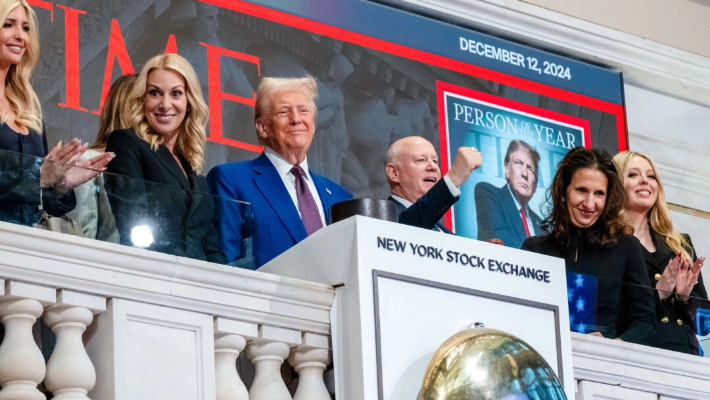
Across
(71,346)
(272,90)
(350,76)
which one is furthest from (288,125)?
(350,76)

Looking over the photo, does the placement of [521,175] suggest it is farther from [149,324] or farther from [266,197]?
[149,324]

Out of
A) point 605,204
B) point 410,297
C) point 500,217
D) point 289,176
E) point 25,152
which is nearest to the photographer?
point 410,297

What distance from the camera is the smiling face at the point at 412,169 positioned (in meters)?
4.14

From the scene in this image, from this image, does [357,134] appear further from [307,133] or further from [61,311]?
[61,311]

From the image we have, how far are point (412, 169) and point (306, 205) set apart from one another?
671 millimetres

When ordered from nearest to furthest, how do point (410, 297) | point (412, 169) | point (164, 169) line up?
point (410, 297), point (164, 169), point (412, 169)

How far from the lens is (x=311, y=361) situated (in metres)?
2.69

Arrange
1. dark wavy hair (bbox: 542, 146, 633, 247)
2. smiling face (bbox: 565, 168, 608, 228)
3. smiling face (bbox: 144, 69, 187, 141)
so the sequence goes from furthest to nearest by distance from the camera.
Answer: smiling face (bbox: 565, 168, 608, 228), dark wavy hair (bbox: 542, 146, 633, 247), smiling face (bbox: 144, 69, 187, 141)

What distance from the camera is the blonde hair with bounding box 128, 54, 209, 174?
341cm

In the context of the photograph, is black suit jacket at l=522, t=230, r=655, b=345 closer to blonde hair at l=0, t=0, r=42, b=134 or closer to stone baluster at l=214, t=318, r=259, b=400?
stone baluster at l=214, t=318, r=259, b=400


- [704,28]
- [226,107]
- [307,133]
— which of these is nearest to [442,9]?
[226,107]

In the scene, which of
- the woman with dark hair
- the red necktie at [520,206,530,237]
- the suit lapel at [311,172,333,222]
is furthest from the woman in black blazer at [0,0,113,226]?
the red necktie at [520,206,530,237]

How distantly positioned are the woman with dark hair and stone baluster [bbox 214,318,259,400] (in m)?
0.92

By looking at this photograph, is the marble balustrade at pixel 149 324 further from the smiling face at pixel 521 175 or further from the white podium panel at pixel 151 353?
the smiling face at pixel 521 175
